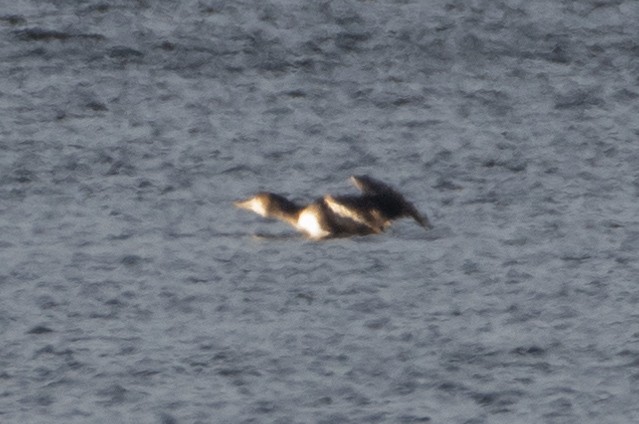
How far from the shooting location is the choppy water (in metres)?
7.98

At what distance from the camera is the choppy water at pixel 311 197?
7.98 m

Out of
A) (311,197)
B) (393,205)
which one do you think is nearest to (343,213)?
(393,205)

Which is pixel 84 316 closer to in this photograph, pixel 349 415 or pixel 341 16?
pixel 349 415

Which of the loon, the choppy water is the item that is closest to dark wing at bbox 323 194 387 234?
the loon

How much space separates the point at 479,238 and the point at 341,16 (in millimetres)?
2966

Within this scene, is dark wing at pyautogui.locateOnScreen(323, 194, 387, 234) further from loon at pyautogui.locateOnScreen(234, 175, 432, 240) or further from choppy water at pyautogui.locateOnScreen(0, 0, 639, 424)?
choppy water at pyautogui.locateOnScreen(0, 0, 639, 424)

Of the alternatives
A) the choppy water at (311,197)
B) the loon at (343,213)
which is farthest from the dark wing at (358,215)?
the choppy water at (311,197)

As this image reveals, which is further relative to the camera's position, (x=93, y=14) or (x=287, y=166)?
(x=93, y=14)

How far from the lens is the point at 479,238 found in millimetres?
9344

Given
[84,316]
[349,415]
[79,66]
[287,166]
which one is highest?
[79,66]

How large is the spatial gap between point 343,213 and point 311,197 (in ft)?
1.45

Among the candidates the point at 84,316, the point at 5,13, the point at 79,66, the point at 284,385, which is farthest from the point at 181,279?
the point at 5,13

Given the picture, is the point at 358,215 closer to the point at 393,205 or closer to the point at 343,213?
the point at 343,213

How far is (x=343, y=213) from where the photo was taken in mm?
9508
